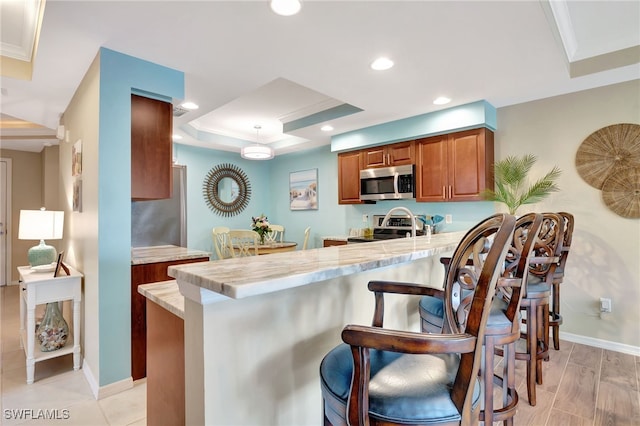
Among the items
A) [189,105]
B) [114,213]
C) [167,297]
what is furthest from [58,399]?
[189,105]

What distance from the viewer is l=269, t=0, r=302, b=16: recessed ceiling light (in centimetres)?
170

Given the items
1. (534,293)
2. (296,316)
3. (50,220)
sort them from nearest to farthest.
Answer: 1. (296,316)
2. (534,293)
3. (50,220)

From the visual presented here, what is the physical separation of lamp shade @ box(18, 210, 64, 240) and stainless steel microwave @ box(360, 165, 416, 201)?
11.0 feet

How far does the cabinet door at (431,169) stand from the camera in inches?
141

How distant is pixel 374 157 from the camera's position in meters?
4.23

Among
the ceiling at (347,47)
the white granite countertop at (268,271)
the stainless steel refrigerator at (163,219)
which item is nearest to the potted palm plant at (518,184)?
the ceiling at (347,47)

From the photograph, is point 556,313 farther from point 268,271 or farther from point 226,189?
point 226,189

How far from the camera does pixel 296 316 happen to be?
3.81ft

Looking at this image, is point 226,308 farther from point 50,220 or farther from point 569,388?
point 50,220

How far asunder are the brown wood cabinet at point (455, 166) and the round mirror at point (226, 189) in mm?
3405

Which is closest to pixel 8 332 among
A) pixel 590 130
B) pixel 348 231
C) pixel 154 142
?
pixel 154 142

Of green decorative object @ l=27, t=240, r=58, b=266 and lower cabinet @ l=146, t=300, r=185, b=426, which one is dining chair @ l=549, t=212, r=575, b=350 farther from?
green decorative object @ l=27, t=240, r=58, b=266

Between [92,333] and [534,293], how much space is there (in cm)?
297

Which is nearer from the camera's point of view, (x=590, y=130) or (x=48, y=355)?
(x=48, y=355)
